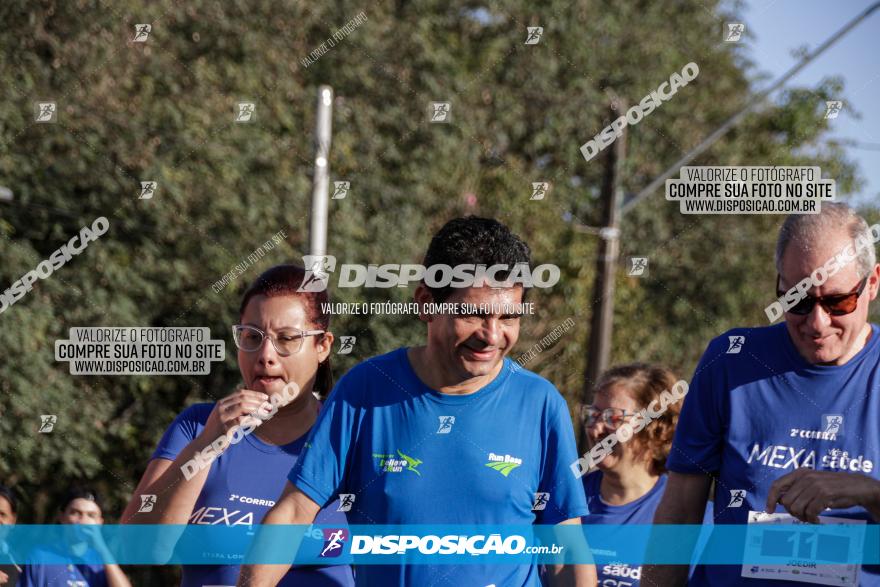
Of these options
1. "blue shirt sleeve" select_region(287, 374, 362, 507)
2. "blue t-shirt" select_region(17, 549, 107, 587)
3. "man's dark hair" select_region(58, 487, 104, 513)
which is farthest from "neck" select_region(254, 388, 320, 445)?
"man's dark hair" select_region(58, 487, 104, 513)

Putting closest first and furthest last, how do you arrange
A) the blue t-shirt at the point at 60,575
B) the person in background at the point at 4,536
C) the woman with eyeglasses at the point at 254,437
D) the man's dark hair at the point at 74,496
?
the woman with eyeglasses at the point at 254,437, the person in background at the point at 4,536, the blue t-shirt at the point at 60,575, the man's dark hair at the point at 74,496

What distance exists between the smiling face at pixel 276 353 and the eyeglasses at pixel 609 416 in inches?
66.5

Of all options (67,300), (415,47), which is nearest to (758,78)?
(415,47)

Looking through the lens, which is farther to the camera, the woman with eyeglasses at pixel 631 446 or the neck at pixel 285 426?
the woman with eyeglasses at pixel 631 446

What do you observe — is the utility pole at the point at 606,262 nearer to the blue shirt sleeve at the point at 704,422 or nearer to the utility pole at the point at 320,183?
the utility pole at the point at 320,183

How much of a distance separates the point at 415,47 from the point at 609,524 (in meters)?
11.7

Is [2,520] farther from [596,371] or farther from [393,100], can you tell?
[393,100]

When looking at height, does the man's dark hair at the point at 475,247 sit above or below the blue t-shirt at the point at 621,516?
above

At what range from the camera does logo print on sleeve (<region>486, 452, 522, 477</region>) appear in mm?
3729

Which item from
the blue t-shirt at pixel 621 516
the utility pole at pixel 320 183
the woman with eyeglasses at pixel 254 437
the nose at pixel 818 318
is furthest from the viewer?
the utility pole at pixel 320 183

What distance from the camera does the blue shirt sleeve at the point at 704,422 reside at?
157 inches

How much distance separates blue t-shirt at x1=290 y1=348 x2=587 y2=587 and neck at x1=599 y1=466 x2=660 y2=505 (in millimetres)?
1664

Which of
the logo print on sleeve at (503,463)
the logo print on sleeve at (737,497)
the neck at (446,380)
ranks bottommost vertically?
the logo print on sleeve at (737,497)

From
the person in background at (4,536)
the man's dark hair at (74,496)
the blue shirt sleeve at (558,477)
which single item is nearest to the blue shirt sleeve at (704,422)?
the blue shirt sleeve at (558,477)
